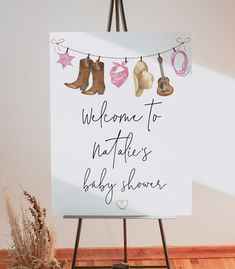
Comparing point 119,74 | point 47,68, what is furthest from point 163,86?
point 47,68

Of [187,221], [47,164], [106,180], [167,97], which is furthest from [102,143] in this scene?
[187,221]

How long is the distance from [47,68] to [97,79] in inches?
25.5

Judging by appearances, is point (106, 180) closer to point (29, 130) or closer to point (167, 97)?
point (167, 97)

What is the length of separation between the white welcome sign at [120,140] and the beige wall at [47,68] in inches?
22.6

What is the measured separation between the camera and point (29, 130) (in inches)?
133

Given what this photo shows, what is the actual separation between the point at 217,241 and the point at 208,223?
0.12 m

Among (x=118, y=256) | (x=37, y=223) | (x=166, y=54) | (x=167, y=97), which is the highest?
(x=166, y=54)

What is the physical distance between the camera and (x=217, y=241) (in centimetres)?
356

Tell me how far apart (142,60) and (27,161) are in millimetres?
968

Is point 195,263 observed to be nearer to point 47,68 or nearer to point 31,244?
point 31,244

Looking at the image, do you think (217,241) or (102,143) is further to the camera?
(217,241)

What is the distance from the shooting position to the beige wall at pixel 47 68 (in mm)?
3303

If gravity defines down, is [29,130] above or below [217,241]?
above

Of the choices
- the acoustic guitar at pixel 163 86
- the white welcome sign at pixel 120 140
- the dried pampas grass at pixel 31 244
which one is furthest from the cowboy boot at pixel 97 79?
the dried pampas grass at pixel 31 244
